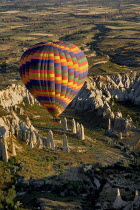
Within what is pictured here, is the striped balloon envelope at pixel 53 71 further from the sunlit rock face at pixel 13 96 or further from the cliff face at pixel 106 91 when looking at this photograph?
the cliff face at pixel 106 91

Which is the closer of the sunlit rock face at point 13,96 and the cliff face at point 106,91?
the sunlit rock face at point 13,96

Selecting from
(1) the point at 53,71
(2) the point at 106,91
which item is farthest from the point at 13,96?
(1) the point at 53,71

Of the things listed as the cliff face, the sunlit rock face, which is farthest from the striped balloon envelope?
the cliff face

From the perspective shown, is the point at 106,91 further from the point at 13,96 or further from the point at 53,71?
the point at 53,71

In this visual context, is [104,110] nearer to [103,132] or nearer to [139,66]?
[103,132]

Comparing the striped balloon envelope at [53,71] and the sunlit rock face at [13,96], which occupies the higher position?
the striped balloon envelope at [53,71]

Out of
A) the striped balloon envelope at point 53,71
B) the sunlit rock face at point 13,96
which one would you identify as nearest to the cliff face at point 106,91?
the sunlit rock face at point 13,96
